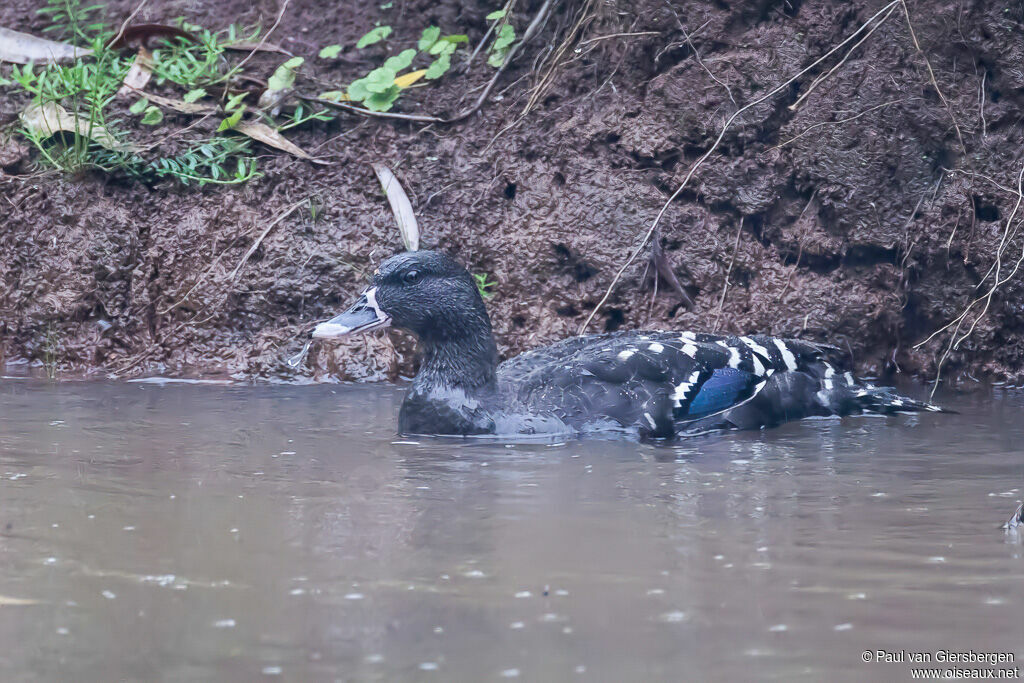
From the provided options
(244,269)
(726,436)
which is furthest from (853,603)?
(244,269)

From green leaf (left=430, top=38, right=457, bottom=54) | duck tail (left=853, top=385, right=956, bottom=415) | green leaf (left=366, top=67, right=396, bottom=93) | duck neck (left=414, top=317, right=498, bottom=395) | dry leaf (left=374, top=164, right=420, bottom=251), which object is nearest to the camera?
duck neck (left=414, top=317, right=498, bottom=395)

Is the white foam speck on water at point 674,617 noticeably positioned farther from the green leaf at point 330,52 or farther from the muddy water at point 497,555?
the green leaf at point 330,52

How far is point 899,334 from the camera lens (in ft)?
22.1

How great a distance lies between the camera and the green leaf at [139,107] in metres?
7.50

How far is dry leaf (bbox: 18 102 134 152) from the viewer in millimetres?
7352

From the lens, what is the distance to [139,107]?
24.6ft

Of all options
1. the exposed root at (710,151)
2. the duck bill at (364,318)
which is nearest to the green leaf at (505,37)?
the exposed root at (710,151)

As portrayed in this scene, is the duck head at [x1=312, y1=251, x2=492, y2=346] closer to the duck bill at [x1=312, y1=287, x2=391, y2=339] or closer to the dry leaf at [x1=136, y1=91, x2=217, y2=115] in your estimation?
the duck bill at [x1=312, y1=287, x2=391, y2=339]

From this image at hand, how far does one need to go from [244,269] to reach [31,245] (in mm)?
1322

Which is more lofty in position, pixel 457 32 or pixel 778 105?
pixel 457 32

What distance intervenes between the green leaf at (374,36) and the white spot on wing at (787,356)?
340 cm

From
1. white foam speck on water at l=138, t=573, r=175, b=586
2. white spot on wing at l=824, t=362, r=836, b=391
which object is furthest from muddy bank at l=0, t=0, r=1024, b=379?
white foam speck on water at l=138, t=573, r=175, b=586

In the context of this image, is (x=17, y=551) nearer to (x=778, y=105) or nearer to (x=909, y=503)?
(x=909, y=503)

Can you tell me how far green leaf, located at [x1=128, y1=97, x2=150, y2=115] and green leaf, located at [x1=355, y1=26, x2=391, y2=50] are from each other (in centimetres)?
136
